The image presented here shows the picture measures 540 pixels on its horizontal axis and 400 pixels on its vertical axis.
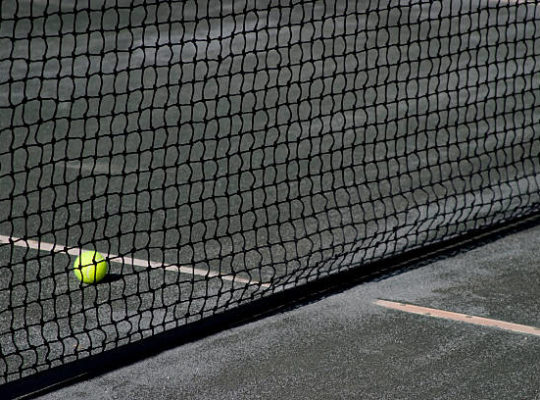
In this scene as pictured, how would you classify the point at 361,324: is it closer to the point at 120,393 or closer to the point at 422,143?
the point at 120,393

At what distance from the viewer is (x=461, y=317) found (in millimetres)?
6680

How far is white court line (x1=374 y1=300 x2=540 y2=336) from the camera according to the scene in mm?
6488

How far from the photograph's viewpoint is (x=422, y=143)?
34.2 feet

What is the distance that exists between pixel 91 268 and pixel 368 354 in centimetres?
213

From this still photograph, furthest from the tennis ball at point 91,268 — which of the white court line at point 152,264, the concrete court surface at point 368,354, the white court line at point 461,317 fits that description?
the white court line at point 461,317

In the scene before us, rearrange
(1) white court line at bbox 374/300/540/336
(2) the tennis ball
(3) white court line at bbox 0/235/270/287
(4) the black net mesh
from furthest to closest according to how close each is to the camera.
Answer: (3) white court line at bbox 0/235/270/287, (2) the tennis ball, (4) the black net mesh, (1) white court line at bbox 374/300/540/336

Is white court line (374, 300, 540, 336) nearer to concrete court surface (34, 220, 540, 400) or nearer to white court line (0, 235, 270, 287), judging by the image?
concrete court surface (34, 220, 540, 400)

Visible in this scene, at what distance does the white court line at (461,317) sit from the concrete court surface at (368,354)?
2.0 inches

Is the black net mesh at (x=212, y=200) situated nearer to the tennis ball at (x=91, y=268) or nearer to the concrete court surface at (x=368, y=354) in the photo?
the tennis ball at (x=91, y=268)

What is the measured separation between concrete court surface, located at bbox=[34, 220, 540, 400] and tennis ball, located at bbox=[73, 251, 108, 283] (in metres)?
1.10

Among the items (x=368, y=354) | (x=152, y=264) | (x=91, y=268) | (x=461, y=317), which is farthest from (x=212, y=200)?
(x=368, y=354)

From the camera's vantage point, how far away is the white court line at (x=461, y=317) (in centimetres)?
649

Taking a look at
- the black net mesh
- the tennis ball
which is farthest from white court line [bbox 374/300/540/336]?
the tennis ball

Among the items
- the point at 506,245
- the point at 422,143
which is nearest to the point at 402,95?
the point at 422,143
